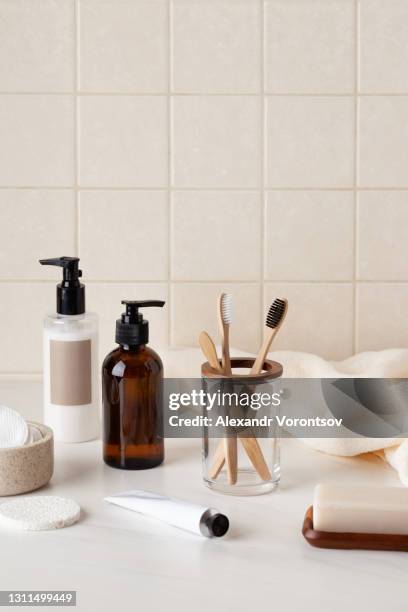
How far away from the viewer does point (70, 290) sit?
95 centimetres

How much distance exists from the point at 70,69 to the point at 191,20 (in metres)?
0.18

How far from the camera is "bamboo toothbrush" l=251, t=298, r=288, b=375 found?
0.84 meters

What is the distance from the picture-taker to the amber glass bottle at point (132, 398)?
885 millimetres

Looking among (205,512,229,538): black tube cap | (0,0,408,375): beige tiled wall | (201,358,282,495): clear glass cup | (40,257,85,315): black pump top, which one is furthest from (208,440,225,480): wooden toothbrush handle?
(0,0,408,375): beige tiled wall

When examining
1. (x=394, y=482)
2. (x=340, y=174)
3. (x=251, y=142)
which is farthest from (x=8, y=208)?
(x=394, y=482)

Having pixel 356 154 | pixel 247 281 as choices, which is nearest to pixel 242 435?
pixel 247 281

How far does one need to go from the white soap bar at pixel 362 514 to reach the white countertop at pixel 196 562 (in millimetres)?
20

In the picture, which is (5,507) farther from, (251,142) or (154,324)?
(251,142)

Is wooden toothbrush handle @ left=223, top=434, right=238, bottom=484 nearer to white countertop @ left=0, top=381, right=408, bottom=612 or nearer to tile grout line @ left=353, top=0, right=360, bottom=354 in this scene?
white countertop @ left=0, top=381, right=408, bottom=612

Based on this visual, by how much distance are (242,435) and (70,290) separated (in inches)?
10.6

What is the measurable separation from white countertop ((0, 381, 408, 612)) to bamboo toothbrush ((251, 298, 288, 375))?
0.42ft

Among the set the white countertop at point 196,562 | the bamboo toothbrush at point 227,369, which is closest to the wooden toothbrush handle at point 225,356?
the bamboo toothbrush at point 227,369

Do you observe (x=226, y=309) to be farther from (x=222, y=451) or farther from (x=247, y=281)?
(x=247, y=281)

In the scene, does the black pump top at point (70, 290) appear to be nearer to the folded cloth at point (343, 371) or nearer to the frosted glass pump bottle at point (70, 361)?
the frosted glass pump bottle at point (70, 361)
